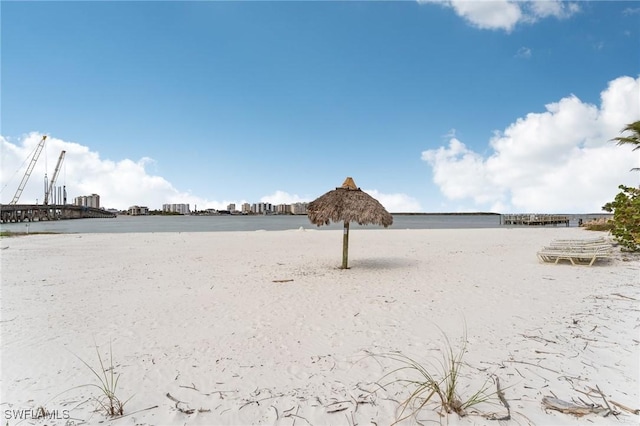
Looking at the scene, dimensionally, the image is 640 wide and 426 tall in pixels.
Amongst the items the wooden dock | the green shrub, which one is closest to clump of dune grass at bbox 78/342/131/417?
the green shrub

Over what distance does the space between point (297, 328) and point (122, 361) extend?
90.2 inches

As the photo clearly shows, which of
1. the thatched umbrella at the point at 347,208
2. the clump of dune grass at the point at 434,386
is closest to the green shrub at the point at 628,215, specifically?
the thatched umbrella at the point at 347,208

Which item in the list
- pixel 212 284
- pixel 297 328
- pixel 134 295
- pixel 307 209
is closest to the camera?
pixel 297 328

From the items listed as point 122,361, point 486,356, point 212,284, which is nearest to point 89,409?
point 122,361

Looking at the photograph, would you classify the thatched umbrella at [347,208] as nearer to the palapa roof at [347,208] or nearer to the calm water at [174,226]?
the palapa roof at [347,208]

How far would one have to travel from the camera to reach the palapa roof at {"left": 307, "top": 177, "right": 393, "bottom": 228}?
9148mm

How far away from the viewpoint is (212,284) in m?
→ 7.90

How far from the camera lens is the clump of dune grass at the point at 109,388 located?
282 cm

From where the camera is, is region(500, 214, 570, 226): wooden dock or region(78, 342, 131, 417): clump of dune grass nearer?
region(78, 342, 131, 417): clump of dune grass

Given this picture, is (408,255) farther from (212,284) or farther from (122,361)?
(122,361)

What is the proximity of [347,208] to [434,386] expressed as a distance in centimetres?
658

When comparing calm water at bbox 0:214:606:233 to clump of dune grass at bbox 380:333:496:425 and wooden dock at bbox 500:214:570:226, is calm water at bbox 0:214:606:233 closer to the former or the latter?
wooden dock at bbox 500:214:570:226

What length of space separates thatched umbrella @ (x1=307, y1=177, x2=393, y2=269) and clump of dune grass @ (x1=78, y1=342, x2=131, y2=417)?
6148 millimetres

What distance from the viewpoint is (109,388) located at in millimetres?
3219
